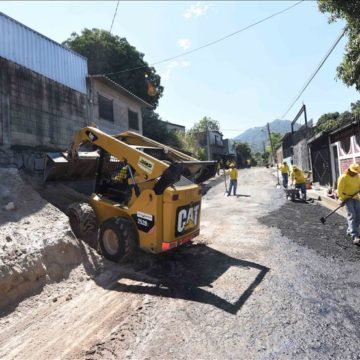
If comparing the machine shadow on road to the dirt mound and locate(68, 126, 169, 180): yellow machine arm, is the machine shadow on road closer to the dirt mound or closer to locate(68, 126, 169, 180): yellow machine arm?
the dirt mound

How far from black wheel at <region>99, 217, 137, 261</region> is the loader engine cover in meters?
0.83

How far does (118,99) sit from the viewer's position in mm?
18453

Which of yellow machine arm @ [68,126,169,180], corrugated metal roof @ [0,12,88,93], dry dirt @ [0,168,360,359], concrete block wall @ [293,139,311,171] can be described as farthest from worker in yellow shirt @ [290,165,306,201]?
yellow machine arm @ [68,126,169,180]

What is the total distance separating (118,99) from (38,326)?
15.4 metres

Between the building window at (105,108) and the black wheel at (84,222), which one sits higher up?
the building window at (105,108)

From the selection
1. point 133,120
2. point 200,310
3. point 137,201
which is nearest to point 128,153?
point 137,201

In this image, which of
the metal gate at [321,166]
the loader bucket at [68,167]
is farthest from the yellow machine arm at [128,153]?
the metal gate at [321,166]

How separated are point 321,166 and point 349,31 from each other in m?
11.3

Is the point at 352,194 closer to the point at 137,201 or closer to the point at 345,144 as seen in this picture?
the point at 137,201

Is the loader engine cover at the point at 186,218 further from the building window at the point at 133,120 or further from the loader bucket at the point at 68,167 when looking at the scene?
the building window at the point at 133,120

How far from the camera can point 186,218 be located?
21.4 ft

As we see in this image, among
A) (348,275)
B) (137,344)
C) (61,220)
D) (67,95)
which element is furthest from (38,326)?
(67,95)

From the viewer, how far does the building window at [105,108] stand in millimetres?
16364

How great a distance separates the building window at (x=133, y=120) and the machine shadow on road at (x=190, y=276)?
1389cm
